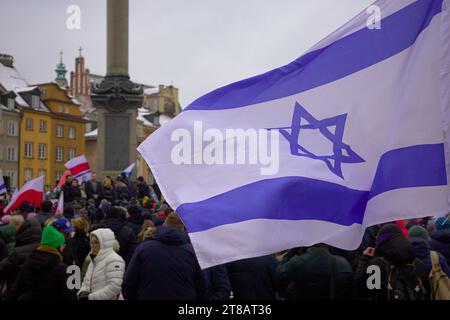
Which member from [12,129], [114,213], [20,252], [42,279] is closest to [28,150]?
[12,129]

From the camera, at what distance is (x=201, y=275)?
6.79 metres

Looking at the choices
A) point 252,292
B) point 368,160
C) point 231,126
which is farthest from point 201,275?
point 368,160

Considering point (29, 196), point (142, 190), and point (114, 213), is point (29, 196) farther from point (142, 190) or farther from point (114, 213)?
point (114, 213)

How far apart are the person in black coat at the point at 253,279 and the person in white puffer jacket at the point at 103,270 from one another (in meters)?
1.14

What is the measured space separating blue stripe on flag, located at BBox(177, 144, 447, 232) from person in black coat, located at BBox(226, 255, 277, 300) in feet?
7.89

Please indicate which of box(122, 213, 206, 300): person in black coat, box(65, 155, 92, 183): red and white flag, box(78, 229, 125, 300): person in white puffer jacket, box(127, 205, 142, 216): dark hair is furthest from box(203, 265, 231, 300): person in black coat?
box(65, 155, 92, 183): red and white flag

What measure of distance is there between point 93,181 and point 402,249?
53.0ft

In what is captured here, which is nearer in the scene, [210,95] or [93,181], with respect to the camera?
[210,95]

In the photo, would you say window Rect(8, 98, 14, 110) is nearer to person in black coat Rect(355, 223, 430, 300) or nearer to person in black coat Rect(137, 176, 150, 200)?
person in black coat Rect(137, 176, 150, 200)

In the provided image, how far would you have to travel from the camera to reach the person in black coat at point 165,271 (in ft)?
21.5

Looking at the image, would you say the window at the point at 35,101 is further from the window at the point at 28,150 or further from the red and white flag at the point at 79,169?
the red and white flag at the point at 79,169

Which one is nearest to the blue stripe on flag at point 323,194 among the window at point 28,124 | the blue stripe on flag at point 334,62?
the blue stripe on flag at point 334,62

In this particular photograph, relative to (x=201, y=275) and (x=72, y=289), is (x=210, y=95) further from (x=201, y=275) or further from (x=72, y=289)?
(x=72, y=289)

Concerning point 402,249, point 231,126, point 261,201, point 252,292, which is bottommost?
point 252,292
